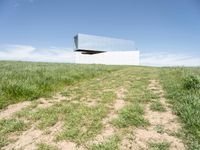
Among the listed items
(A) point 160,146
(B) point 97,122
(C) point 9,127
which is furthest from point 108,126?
(C) point 9,127

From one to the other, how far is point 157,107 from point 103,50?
192ft

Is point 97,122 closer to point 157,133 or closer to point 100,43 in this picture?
point 157,133

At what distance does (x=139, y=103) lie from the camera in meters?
6.57

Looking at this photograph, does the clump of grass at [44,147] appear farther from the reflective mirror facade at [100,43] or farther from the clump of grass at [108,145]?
the reflective mirror facade at [100,43]

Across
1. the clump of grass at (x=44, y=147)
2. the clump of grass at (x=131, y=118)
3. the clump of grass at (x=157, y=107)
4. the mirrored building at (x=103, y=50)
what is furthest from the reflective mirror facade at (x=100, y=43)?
the clump of grass at (x=44, y=147)

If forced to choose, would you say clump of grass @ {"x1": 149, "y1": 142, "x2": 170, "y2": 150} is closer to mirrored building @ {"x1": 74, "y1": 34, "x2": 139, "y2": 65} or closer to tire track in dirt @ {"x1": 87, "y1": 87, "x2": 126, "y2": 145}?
tire track in dirt @ {"x1": 87, "y1": 87, "x2": 126, "y2": 145}

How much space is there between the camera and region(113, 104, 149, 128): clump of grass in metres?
4.77

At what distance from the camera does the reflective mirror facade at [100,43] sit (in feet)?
192

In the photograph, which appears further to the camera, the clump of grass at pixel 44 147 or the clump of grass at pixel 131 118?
the clump of grass at pixel 131 118

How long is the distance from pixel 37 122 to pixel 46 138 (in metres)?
0.99

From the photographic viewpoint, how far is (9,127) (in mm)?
4594

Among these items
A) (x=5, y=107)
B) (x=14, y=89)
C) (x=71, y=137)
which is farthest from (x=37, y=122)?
(x=14, y=89)

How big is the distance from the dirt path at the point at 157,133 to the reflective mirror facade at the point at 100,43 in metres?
53.8

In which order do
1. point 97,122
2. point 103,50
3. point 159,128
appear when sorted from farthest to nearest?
point 103,50
point 97,122
point 159,128
